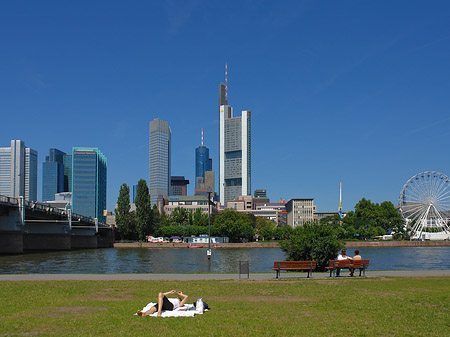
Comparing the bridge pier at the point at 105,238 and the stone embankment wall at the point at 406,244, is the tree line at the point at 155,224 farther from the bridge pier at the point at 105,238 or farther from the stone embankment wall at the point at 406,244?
the stone embankment wall at the point at 406,244

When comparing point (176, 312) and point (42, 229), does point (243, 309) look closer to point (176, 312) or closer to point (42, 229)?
point (176, 312)

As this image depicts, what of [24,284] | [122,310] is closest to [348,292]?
[122,310]

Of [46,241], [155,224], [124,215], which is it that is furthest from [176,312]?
[155,224]

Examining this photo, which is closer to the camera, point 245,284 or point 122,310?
point 122,310

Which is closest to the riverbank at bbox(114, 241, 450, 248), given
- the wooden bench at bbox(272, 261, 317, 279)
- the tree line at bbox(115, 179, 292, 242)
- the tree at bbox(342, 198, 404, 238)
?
the tree line at bbox(115, 179, 292, 242)

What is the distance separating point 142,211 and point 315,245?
118m

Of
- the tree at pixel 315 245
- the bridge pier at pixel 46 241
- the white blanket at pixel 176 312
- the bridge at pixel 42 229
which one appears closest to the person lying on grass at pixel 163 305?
the white blanket at pixel 176 312

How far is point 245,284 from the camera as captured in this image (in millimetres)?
23688

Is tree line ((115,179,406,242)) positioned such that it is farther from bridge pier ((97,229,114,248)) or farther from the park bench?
the park bench

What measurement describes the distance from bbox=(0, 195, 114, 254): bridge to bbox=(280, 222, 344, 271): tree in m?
57.2

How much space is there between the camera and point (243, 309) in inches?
627

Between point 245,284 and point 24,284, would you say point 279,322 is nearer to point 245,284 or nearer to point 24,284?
point 245,284

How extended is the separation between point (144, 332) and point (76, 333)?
69.2 inches

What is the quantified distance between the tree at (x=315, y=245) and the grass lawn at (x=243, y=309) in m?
10.1
